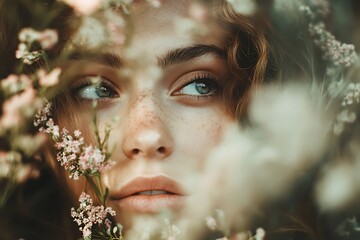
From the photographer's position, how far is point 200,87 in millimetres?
1341

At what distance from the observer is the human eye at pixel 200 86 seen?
1315 mm

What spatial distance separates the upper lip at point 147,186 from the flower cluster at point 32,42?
0.29m

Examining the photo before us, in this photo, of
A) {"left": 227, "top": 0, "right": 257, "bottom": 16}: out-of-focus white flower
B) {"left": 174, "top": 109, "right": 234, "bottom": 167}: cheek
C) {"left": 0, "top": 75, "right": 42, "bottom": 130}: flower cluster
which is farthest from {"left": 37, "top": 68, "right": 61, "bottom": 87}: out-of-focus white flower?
{"left": 227, "top": 0, "right": 257, "bottom": 16}: out-of-focus white flower

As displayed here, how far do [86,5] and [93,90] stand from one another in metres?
0.17

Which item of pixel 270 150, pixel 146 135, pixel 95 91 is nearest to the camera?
pixel 146 135

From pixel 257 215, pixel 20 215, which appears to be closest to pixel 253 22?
pixel 257 215

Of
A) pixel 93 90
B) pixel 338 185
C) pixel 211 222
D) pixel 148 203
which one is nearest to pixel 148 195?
pixel 148 203

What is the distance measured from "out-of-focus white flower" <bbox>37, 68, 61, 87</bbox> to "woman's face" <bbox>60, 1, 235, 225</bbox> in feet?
0.16

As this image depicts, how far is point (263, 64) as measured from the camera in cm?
136

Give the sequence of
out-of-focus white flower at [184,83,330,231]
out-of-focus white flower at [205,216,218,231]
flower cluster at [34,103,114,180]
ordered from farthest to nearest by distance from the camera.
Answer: out-of-focus white flower at [184,83,330,231]
out-of-focus white flower at [205,216,218,231]
flower cluster at [34,103,114,180]

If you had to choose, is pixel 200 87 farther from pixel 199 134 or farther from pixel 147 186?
pixel 147 186

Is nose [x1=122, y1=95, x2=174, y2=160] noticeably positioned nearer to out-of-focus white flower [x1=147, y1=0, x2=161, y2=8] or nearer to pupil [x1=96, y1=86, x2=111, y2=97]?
pupil [x1=96, y1=86, x2=111, y2=97]

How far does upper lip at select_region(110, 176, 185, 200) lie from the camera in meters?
1.23

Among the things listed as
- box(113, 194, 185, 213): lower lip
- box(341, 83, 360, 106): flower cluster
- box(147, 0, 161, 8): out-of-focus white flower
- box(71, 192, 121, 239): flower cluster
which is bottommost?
box(71, 192, 121, 239): flower cluster
